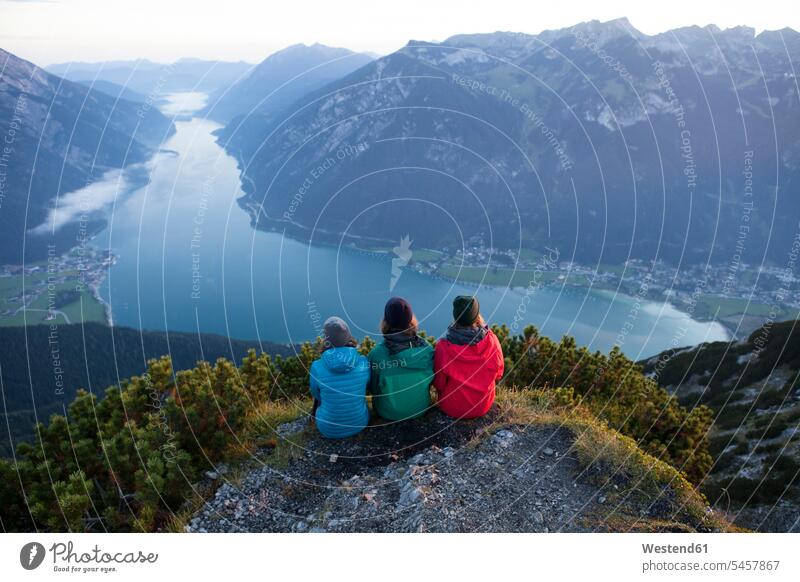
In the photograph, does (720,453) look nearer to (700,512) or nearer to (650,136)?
(700,512)

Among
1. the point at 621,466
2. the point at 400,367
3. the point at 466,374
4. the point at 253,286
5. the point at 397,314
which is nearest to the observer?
the point at 397,314

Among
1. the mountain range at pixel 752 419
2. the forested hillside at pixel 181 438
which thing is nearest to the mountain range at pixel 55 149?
the mountain range at pixel 752 419

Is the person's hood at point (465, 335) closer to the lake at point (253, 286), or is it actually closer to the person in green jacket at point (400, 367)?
the person in green jacket at point (400, 367)

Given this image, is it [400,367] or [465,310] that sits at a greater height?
[465,310]

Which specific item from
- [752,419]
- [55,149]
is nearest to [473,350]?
[752,419]

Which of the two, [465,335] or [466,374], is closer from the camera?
[465,335]

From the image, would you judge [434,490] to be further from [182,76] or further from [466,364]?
[182,76]

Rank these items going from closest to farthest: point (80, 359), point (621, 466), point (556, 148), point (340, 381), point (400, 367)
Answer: point (621, 466), point (340, 381), point (400, 367), point (80, 359), point (556, 148)

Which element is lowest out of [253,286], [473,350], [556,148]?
[253,286]
